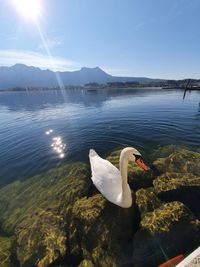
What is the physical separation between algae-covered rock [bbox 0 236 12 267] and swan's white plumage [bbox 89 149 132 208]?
3940 mm

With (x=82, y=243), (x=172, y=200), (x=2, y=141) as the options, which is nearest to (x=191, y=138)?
(x=172, y=200)

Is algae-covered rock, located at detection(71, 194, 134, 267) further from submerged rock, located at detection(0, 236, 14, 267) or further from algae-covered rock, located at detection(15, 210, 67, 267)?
submerged rock, located at detection(0, 236, 14, 267)

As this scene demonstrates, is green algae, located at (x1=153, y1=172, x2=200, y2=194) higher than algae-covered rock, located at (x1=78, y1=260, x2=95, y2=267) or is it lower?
higher

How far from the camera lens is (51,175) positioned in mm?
11336

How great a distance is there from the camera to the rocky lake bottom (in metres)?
5.62

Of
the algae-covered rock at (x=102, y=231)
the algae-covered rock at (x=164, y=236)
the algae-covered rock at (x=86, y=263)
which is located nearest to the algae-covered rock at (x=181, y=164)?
the algae-covered rock at (x=164, y=236)

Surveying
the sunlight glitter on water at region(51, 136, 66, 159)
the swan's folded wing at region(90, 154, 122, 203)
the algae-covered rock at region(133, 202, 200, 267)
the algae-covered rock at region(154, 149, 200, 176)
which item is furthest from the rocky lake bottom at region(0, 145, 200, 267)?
the sunlight glitter on water at region(51, 136, 66, 159)

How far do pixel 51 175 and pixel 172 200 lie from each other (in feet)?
23.7

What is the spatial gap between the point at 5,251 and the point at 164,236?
18.3 ft

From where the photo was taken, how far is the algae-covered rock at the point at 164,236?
543 centimetres

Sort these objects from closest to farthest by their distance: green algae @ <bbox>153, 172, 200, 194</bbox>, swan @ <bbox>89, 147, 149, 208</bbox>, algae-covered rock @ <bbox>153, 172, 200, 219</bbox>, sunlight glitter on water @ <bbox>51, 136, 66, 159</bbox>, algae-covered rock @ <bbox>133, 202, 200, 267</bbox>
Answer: algae-covered rock @ <bbox>133, 202, 200, 267</bbox> → swan @ <bbox>89, 147, 149, 208</bbox> → algae-covered rock @ <bbox>153, 172, 200, 219</bbox> → green algae @ <bbox>153, 172, 200, 194</bbox> → sunlight glitter on water @ <bbox>51, 136, 66, 159</bbox>

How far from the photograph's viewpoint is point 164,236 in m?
5.75

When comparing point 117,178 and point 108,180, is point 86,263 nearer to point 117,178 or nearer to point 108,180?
point 108,180

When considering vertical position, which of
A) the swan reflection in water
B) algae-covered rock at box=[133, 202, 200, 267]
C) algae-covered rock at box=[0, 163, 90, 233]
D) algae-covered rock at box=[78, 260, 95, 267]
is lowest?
the swan reflection in water
